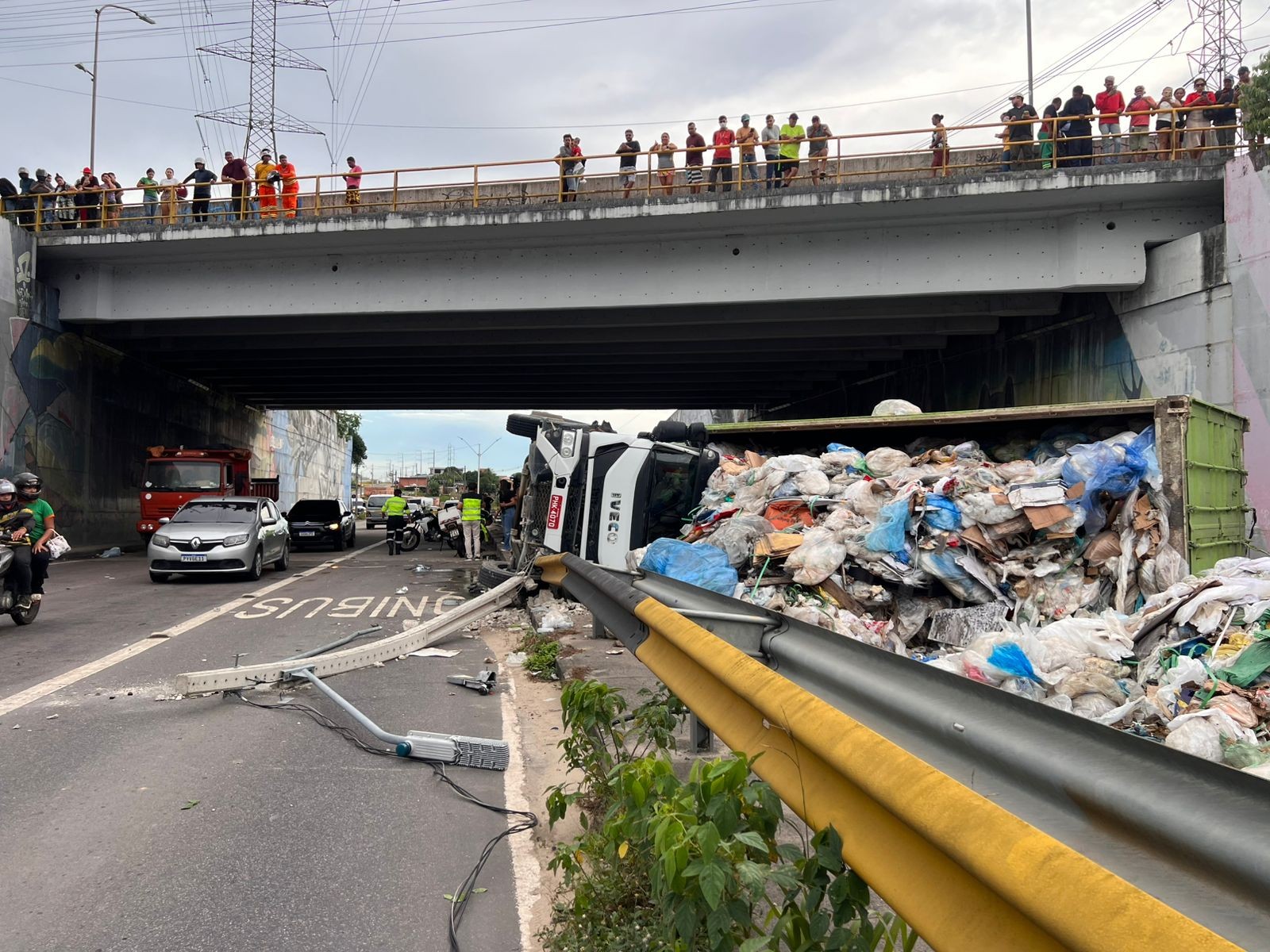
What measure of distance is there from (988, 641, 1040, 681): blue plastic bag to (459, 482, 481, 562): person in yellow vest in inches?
625

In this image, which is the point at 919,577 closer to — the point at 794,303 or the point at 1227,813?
the point at 1227,813

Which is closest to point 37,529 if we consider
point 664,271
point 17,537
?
point 17,537

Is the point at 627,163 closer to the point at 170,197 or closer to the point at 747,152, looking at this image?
the point at 747,152

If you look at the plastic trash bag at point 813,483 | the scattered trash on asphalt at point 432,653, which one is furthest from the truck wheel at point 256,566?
the plastic trash bag at point 813,483

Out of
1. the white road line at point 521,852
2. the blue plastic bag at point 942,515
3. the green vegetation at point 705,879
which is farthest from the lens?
the blue plastic bag at point 942,515

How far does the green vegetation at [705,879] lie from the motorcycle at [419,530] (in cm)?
2315

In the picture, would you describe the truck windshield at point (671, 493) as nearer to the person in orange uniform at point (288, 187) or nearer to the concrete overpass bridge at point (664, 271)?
the concrete overpass bridge at point (664, 271)

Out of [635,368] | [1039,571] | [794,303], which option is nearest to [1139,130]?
[794,303]

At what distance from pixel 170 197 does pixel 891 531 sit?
20.2 meters

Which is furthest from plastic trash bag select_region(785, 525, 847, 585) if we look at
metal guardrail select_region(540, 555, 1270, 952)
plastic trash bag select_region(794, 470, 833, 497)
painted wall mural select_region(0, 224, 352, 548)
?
painted wall mural select_region(0, 224, 352, 548)

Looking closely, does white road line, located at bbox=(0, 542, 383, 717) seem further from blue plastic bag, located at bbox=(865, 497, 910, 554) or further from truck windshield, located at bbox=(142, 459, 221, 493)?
truck windshield, located at bbox=(142, 459, 221, 493)

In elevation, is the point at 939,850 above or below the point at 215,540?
above

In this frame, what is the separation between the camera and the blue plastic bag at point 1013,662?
5844 millimetres

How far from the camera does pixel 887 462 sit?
10273 millimetres
